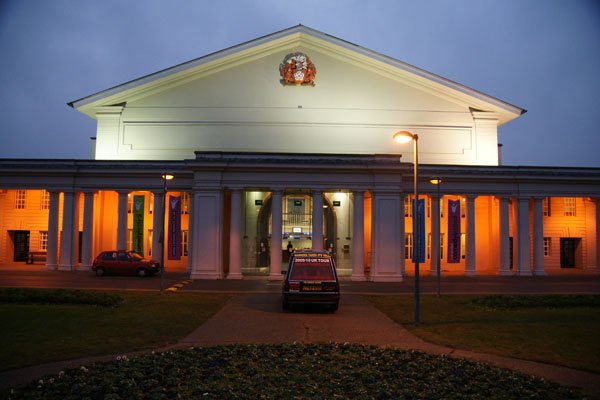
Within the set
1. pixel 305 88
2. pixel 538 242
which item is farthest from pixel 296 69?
pixel 538 242

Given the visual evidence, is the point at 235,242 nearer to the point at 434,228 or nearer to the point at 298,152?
the point at 298,152

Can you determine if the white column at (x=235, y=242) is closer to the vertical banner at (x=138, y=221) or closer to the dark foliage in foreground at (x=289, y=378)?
the vertical banner at (x=138, y=221)

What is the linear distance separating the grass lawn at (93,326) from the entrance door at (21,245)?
22.3m

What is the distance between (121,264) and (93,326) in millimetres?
17195

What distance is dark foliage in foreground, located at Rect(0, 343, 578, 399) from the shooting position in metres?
7.66

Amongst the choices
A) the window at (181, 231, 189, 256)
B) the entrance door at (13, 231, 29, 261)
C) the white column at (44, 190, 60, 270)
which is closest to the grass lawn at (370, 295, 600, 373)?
the window at (181, 231, 189, 256)

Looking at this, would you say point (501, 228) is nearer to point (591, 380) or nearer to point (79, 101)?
point (591, 380)

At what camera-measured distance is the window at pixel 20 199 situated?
3847 centimetres

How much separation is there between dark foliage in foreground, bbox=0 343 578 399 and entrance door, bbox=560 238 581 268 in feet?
109

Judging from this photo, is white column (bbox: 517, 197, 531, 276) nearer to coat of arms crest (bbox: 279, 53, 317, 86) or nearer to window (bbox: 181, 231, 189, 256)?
coat of arms crest (bbox: 279, 53, 317, 86)

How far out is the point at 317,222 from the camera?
28.8 metres

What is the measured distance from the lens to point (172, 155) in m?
35.6

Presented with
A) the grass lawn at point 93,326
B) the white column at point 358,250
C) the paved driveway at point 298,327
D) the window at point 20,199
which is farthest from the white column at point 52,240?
the white column at point 358,250

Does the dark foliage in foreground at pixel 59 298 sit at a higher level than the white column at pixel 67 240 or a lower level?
lower
